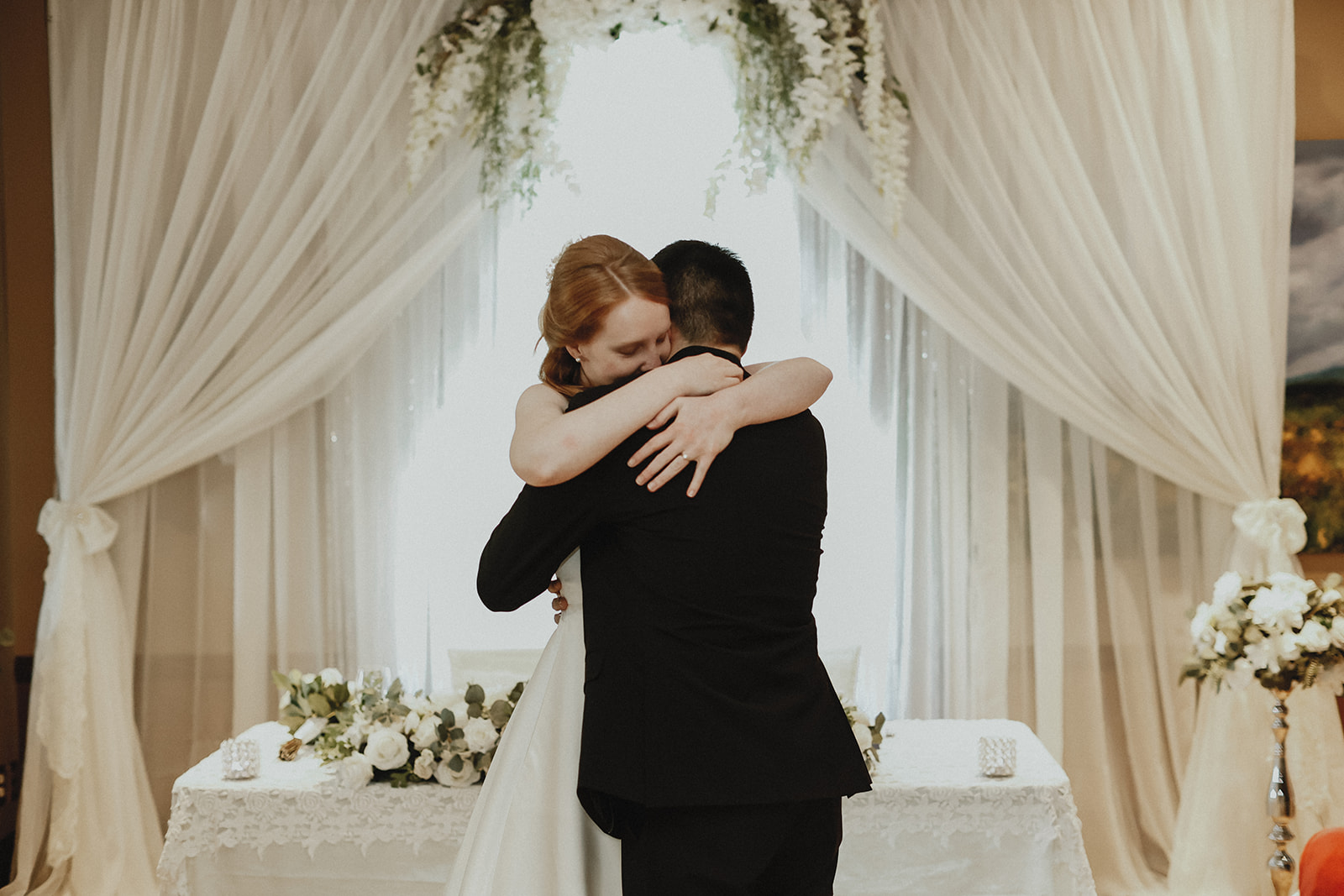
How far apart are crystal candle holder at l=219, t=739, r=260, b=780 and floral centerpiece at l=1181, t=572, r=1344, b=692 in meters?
2.46

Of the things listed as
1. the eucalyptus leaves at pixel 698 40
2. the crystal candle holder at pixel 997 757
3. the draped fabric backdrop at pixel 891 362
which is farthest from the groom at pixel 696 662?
the draped fabric backdrop at pixel 891 362

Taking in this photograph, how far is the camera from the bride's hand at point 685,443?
4.59 ft

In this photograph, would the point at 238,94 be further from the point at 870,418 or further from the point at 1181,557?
the point at 1181,557

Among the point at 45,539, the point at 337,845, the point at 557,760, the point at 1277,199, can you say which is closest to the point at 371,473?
the point at 45,539

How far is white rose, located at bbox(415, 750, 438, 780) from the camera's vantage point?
100 inches

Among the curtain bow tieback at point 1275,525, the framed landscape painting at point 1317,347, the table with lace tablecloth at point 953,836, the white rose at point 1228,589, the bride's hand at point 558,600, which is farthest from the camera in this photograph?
the framed landscape painting at point 1317,347

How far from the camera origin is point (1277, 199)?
3699mm

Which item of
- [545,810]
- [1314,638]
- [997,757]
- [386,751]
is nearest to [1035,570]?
[1314,638]

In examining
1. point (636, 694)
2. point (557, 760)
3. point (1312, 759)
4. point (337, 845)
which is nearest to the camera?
point (636, 694)

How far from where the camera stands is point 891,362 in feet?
12.8

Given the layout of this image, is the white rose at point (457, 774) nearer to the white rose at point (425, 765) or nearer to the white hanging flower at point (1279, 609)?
the white rose at point (425, 765)

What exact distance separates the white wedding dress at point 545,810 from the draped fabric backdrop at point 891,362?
2.38m

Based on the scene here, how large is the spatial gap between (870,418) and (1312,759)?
1.71 metres

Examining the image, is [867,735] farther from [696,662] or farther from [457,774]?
[696,662]
